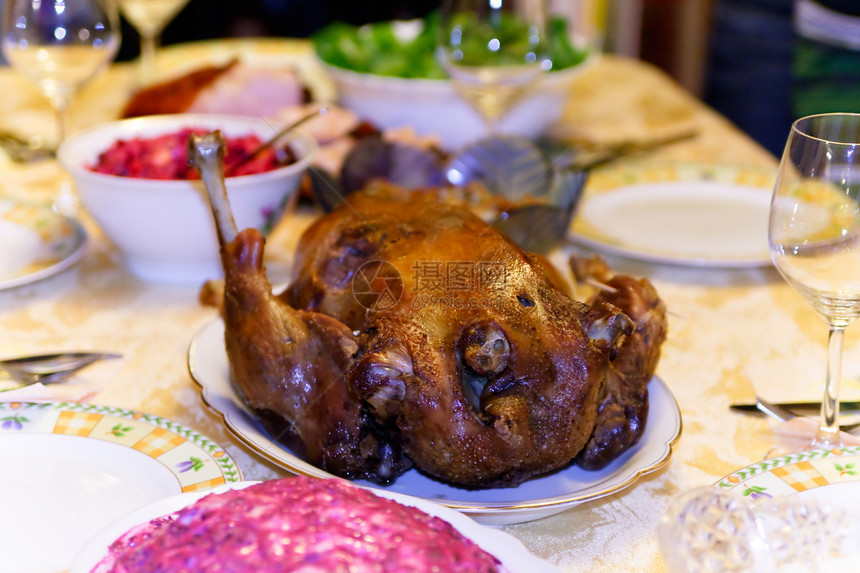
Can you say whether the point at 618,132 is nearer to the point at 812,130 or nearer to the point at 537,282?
the point at 812,130

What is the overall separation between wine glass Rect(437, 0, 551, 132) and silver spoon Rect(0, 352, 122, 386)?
2.81 feet

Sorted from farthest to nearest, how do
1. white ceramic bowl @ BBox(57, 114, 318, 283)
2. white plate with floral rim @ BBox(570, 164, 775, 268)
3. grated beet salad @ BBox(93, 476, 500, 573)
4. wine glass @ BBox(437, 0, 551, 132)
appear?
wine glass @ BBox(437, 0, 551, 132)
white plate with floral rim @ BBox(570, 164, 775, 268)
white ceramic bowl @ BBox(57, 114, 318, 283)
grated beet salad @ BBox(93, 476, 500, 573)

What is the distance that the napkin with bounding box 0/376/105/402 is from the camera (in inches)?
36.9

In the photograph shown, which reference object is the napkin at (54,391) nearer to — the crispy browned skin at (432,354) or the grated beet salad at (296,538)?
the crispy browned skin at (432,354)

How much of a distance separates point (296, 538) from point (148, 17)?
2.01 meters

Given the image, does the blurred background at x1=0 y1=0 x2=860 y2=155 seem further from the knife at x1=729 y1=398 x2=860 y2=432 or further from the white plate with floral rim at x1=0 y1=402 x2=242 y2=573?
the white plate with floral rim at x1=0 y1=402 x2=242 y2=573

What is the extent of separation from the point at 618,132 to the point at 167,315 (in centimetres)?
125

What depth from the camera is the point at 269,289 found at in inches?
36.4

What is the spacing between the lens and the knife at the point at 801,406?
3.43 ft

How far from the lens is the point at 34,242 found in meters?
1.42

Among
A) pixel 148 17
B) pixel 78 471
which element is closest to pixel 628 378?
pixel 78 471

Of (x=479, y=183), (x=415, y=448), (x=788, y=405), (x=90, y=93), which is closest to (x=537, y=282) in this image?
(x=415, y=448)

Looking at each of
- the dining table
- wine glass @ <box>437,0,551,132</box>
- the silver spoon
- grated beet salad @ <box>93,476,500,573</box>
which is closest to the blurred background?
the dining table

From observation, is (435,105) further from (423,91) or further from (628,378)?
(628,378)
